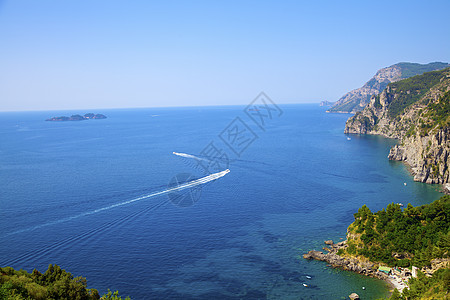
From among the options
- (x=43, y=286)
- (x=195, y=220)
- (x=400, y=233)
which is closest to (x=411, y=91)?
(x=400, y=233)

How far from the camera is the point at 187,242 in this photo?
5581 cm

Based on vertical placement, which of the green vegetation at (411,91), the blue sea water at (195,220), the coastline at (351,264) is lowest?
the coastline at (351,264)

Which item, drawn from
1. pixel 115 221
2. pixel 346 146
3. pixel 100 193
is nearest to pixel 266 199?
pixel 115 221

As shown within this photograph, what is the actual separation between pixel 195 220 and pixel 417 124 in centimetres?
8915

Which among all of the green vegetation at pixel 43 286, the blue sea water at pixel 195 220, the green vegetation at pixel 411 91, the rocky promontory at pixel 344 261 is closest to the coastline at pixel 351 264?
the rocky promontory at pixel 344 261

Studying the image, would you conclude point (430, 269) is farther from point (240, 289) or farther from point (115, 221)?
point (115, 221)

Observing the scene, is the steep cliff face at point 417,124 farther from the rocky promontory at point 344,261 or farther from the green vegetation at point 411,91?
the rocky promontory at point 344,261

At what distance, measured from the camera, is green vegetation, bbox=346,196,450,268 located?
48.1 m

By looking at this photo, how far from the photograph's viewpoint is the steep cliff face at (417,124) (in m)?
89.2

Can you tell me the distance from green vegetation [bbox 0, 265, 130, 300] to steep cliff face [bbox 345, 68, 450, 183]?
89.2 metres

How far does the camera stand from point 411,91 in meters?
181

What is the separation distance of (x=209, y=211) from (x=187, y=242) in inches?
559

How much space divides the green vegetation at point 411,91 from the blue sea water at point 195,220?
244 feet

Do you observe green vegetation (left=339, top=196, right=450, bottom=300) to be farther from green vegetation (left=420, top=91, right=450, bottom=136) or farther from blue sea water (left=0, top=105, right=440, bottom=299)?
green vegetation (left=420, top=91, right=450, bottom=136)
